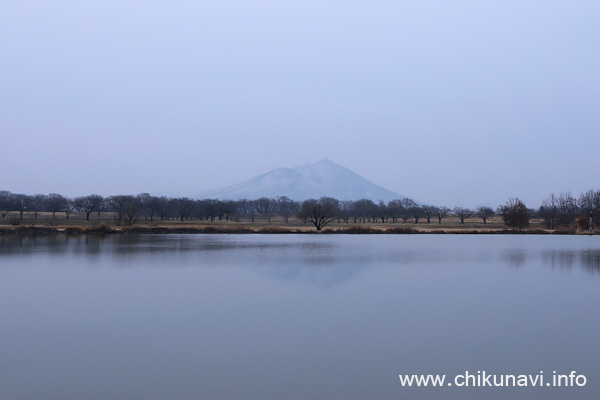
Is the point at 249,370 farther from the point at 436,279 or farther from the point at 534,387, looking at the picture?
the point at 436,279

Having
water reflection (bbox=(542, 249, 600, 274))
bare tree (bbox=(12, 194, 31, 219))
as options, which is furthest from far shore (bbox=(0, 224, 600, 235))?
bare tree (bbox=(12, 194, 31, 219))

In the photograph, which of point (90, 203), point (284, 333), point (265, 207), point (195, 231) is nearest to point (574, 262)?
point (284, 333)

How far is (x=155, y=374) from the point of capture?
873 cm

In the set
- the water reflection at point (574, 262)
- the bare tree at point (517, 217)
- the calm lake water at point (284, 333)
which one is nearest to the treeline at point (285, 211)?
the bare tree at point (517, 217)

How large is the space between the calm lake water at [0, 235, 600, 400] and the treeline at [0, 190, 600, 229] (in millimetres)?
54809

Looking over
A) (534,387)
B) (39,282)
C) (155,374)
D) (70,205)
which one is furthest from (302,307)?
(70,205)

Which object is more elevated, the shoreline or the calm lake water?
the shoreline

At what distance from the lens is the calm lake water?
826cm

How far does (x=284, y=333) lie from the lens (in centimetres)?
1174

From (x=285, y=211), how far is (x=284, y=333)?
12606 centimetres

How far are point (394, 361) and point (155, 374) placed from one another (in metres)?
4.18

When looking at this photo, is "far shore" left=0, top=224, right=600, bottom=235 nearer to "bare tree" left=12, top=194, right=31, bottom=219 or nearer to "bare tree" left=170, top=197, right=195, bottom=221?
"bare tree" left=170, top=197, right=195, bottom=221

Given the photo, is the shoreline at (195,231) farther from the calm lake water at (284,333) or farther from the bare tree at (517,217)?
the calm lake water at (284,333)

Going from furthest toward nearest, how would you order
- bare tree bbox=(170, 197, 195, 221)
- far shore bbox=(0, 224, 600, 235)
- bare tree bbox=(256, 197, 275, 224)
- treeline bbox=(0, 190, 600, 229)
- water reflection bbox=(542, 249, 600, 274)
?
1. bare tree bbox=(256, 197, 275, 224)
2. bare tree bbox=(170, 197, 195, 221)
3. treeline bbox=(0, 190, 600, 229)
4. far shore bbox=(0, 224, 600, 235)
5. water reflection bbox=(542, 249, 600, 274)
